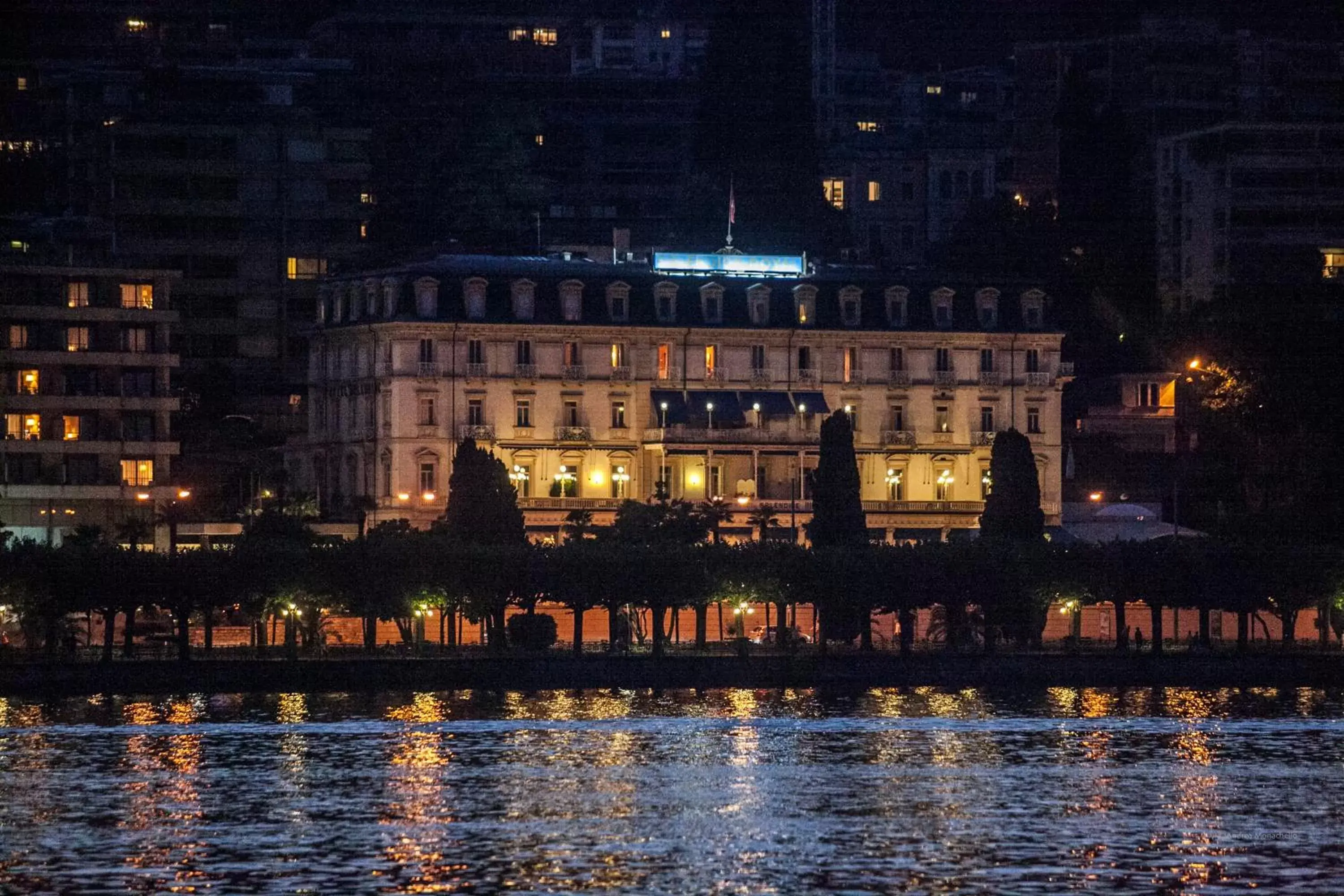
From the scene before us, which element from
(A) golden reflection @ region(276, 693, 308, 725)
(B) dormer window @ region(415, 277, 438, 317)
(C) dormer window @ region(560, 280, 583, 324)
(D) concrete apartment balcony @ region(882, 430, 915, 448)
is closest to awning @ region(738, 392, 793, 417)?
(D) concrete apartment balcony @ region(882, 430, 915, 448)

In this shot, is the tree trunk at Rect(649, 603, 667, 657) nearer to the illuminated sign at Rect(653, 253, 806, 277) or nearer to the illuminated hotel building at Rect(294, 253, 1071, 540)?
the illuminated hotel building at Rect(294, 253, 1071, 540)

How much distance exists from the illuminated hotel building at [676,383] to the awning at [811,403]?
0.48ft

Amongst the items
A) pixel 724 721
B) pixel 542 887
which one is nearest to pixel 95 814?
pixel 542 887

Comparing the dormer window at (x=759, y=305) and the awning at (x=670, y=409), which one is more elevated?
the dormer window at (x=759, y=305)

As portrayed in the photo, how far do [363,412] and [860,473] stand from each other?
26937 mm

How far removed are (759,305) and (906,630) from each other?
41523 mm

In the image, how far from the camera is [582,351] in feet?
572

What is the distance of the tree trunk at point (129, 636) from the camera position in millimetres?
132625

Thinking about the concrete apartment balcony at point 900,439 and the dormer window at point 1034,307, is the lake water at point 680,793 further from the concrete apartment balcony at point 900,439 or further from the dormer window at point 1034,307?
the dormer window at point 1034,307

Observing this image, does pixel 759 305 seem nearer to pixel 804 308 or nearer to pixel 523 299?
pixel 804 308

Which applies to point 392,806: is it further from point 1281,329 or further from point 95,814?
point 1281,329

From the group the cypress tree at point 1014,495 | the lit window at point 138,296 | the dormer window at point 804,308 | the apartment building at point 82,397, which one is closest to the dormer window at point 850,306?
the dormer window at point 804,308

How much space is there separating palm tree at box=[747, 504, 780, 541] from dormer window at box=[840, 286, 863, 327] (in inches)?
462

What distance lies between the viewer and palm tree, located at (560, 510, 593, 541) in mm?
162750
